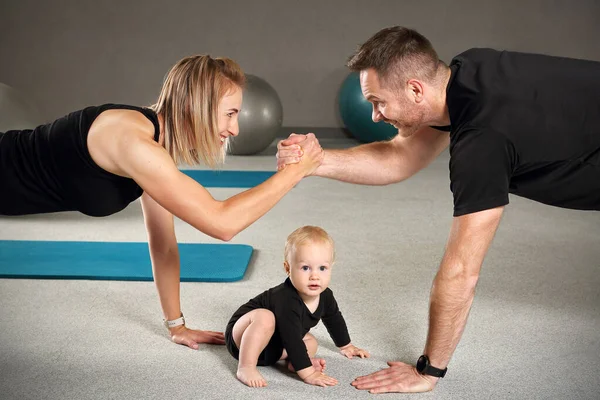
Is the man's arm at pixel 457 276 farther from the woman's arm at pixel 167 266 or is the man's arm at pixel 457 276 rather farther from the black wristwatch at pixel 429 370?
the woman's arm at pixel 167 266

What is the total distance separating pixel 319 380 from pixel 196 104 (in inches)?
35.9

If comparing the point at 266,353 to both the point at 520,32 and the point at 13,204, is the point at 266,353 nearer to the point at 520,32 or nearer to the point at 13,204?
the point at 13,204

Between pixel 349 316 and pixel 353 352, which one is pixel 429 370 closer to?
pixel 353 352

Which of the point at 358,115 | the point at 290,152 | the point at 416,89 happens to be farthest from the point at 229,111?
the point at 358,115

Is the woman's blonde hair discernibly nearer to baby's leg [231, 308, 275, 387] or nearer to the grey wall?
baby's leg [231, 308, 275, 387]

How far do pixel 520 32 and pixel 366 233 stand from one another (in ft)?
16.6

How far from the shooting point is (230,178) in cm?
562

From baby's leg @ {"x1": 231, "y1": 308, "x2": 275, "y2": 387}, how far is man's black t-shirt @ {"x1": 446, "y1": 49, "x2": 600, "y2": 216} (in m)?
0.67

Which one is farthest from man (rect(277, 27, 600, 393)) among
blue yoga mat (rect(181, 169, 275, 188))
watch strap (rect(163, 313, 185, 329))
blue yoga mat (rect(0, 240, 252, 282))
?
blue yoga mat (rect(181, 169, 275, 188))

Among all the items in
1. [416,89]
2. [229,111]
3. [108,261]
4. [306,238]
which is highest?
[416,89]

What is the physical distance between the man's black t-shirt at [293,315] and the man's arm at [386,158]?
498mm

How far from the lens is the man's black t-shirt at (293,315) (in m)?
2.11

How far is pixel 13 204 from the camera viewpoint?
2.04 m

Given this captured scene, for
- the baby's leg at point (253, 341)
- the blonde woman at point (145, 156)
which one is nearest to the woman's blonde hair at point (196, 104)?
the blonde woman at point (145, 156)
